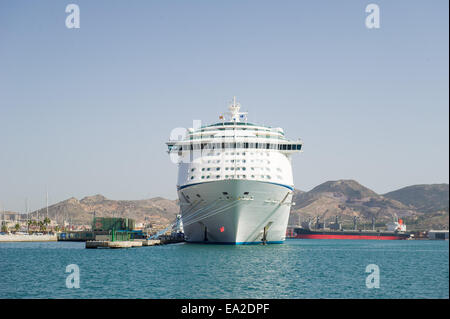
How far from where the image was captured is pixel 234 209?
49562 millimetres

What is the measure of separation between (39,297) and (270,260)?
1998cm

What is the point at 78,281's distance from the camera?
94.4 ft

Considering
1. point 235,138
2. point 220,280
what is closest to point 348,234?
point 235,138

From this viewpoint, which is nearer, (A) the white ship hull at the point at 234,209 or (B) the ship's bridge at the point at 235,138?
(A) the white ship hull at the point at 234,209

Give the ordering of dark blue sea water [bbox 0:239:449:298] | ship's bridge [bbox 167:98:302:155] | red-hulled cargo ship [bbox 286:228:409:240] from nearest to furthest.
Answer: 1. dark blue sea water [bbox 0:239:449:298]
2. ship's bridge [bbox 167:98:302:155]
3. red-hulled cargo ship [bbox 286:228:409:240]

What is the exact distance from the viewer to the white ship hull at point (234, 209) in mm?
49344

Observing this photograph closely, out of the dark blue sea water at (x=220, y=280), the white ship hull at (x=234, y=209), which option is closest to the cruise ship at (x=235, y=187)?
the white ship hull at (x=234, y=209)

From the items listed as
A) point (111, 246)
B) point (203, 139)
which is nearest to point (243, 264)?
point (203, 139)

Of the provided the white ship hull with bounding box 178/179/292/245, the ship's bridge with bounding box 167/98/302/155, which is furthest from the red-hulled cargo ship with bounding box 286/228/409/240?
the white ship hull with bounding box 178/179/292/245

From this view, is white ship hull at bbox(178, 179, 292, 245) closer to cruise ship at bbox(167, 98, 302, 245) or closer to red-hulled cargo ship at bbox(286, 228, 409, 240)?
cruise ship at bbox(167, 98, 302, 245)

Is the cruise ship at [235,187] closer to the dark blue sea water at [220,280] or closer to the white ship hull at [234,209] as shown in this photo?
the white ship hull at [234,209]

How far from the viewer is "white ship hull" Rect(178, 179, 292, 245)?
49.3 m
